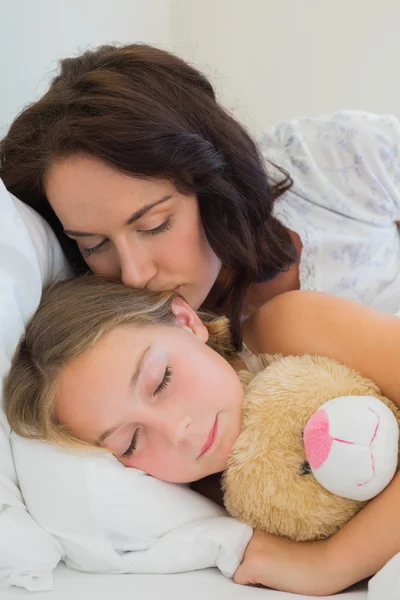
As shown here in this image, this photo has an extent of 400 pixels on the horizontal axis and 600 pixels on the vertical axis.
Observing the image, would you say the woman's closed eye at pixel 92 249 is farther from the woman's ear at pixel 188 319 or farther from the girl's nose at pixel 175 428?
the girl's nose at pixel 175 428

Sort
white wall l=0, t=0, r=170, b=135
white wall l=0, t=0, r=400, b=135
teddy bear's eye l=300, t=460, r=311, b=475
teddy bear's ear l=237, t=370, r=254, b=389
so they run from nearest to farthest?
teddy bear's eye l=300, t=460, r=311, b=475 < teddy bear's ear l=237, t=370, r=254, b=389 < white wall l=0, t=0, r=170, b=135 < white wall l=0, t=0, r=400, b=135

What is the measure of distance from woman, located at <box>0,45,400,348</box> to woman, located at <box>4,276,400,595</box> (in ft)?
0.47

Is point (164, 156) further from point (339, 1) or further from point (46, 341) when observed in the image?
point (339, 1)

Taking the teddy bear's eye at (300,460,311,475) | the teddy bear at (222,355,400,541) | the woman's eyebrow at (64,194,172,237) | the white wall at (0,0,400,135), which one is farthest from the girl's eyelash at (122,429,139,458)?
the white wall at (0,0,400,135)

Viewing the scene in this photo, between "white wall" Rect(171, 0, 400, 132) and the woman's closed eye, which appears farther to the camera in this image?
"white wall" Rect(171, 0, 400, 132)

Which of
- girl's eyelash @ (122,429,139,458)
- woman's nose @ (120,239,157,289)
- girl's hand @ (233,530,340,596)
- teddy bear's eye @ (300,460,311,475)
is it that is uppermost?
woman's nose @ (120,239,157,289)

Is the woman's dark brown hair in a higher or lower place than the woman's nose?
higher

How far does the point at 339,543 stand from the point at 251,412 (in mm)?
215

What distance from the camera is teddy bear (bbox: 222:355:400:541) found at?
86cm

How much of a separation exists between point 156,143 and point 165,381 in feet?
1.33

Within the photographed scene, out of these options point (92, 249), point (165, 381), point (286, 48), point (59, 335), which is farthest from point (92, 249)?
point (286, 48)

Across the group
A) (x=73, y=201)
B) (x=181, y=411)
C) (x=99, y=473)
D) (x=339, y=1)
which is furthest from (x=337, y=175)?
(x=339, y=1)

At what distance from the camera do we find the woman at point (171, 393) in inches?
34.4

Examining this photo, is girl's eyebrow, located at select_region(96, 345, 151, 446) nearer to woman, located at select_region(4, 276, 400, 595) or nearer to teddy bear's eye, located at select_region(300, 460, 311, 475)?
woman, located at select_region(4, 276, 400, 595)
